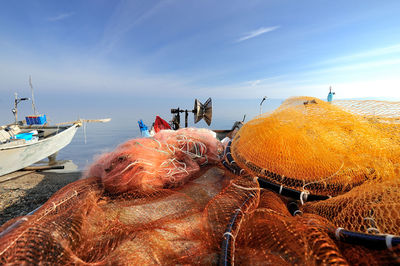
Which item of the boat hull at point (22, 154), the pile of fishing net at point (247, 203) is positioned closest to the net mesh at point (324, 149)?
the pile of fishing net at point (247, 203)

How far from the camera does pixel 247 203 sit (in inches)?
73.2

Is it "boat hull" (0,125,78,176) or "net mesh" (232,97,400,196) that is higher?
"net mesh" (232,97,400,196)

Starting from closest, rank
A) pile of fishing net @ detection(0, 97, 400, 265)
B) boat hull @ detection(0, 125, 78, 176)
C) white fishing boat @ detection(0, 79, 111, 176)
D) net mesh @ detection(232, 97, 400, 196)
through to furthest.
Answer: pile of fishing net @ detection(0, 97, 400, 265) < net mesh @ detection(232, 97, 400, 196) < boat hull @ detection(0, 125, 78, 176) < white fishing boat @ detection(0, 79, 111, 176)

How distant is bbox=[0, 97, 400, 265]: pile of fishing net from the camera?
129cm

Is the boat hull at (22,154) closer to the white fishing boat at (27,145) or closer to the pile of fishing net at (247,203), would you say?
the white fishing boat at (27,145)

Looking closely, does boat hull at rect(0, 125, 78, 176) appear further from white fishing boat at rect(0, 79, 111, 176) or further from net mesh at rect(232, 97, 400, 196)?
net mesh at rect(232, 97, 400, 196)

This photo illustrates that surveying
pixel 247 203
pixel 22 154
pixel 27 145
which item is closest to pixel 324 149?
pixel 247 203

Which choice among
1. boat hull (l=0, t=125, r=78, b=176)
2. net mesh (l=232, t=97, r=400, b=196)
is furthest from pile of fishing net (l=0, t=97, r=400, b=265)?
boat hull (l=0, t=125, r=78, b=176)

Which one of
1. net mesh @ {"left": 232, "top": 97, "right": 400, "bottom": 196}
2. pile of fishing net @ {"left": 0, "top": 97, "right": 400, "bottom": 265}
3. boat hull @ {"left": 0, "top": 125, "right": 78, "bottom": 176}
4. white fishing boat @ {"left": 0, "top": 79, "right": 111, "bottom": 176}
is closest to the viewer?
pile of fishing net @ {"left": 0, "top": 97, "right": 400, "bottom": 265}

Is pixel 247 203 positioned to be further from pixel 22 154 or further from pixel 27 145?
pixel 22 154

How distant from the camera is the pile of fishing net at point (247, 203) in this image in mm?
1288

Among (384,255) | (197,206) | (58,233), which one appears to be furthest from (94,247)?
(384,255)

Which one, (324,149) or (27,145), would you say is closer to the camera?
(324,149)

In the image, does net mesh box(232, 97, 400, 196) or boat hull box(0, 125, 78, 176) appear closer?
net mesh box(232, 97, 400, 196)
